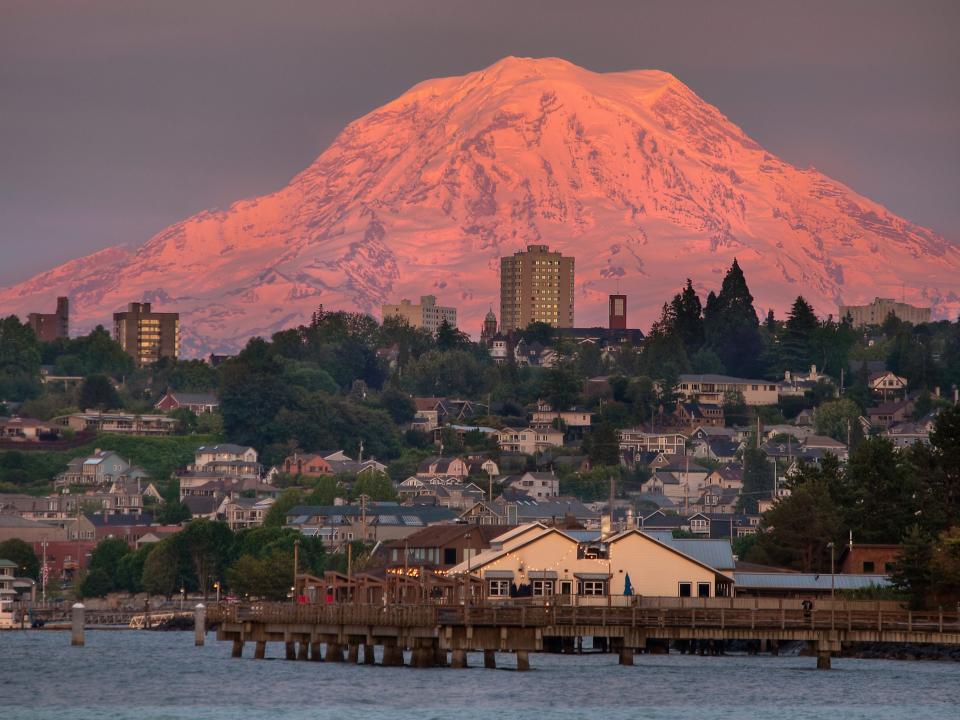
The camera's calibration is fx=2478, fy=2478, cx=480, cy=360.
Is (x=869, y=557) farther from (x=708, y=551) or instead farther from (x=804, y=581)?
(x=708, y=551)

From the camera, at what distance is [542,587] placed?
4803 inches

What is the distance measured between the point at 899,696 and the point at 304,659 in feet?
101

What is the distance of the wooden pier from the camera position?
343ft

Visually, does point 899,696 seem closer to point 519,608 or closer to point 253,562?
point 519,608

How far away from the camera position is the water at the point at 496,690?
303 ft

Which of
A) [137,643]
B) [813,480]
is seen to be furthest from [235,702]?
[813,480]

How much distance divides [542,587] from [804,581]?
18.0 m

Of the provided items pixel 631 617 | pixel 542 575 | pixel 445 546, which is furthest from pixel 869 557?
pixel 631 617

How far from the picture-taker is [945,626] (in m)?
105

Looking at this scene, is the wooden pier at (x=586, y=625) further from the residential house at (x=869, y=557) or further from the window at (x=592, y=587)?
the residential house at (x=869, y=557)

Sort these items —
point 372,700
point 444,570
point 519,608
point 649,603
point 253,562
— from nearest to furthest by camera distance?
point 372,700
point 519,608
point 649,603
point 444,570
point 253,562

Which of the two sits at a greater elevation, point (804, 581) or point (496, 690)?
point (804, 581)

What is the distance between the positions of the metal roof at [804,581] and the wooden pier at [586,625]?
17.8 m

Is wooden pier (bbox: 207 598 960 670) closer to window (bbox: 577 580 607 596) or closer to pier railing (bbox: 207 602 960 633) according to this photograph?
pier railing (bbox: 207 602 960 633)
